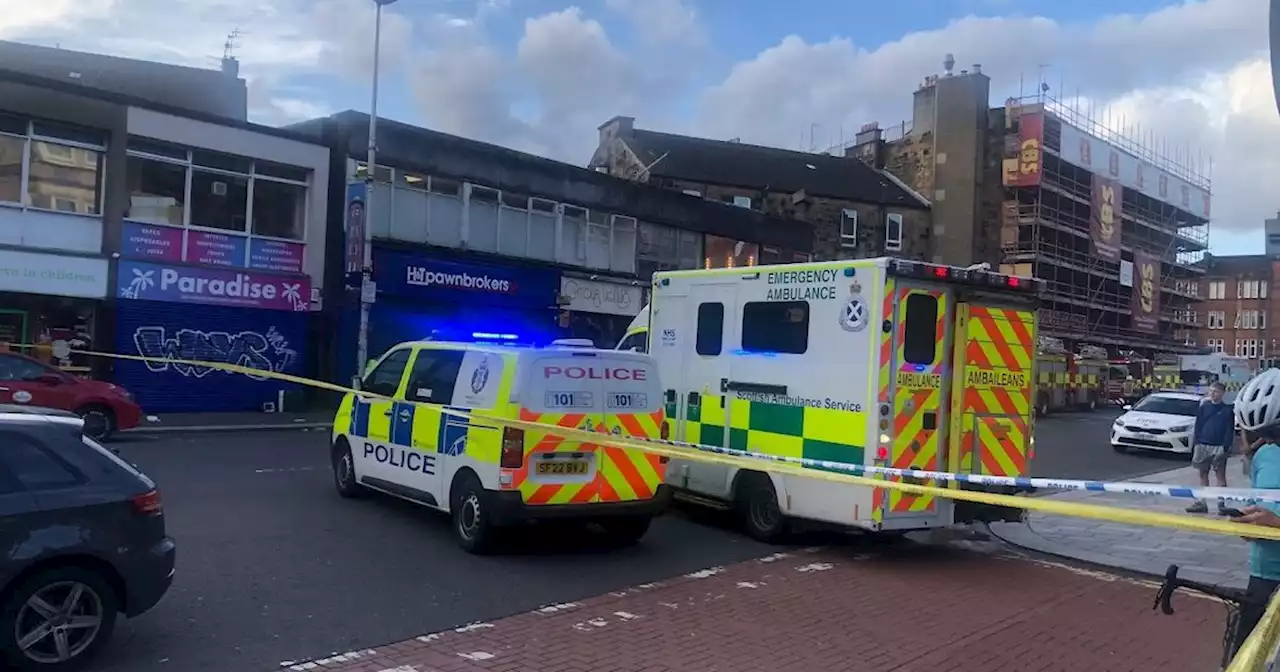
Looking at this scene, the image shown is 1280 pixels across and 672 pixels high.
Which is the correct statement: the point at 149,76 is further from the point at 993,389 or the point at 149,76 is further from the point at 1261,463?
the point at 1261,463

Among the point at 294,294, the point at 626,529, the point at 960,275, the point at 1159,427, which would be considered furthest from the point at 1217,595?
the point at 294,294

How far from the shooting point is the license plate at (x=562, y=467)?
27.7ft

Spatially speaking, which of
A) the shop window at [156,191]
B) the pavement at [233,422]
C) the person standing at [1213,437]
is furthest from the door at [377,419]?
the shop window at [156,191]

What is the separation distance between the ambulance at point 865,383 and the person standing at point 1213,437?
16.1 feet

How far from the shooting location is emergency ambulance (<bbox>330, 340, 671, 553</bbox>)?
8.37 meters

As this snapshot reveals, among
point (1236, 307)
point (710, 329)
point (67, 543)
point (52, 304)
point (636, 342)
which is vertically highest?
point (1236, 307)

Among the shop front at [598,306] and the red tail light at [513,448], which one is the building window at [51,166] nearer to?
the shop front at [598,306]

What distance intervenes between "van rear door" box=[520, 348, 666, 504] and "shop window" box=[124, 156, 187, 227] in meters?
15.4

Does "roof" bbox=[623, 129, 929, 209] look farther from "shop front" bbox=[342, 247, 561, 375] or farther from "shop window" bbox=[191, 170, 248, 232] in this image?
"shop window" bbox=[191, 170, 248, 232]

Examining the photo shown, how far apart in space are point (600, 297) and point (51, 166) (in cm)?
1424

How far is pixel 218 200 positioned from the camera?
2202 centimetres

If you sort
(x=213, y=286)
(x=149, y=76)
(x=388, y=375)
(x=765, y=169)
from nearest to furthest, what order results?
(x=388, y=375)
(x=213, y=286)
(x=149, y=76)
(x=765, y=169)

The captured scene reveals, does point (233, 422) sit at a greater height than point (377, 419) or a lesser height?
lesser

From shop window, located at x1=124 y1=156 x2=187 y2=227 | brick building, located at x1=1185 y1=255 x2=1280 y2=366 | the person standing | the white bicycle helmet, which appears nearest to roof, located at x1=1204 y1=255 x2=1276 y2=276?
brick building, located at x1=1185 y1=255 x2=1280 y2=366
